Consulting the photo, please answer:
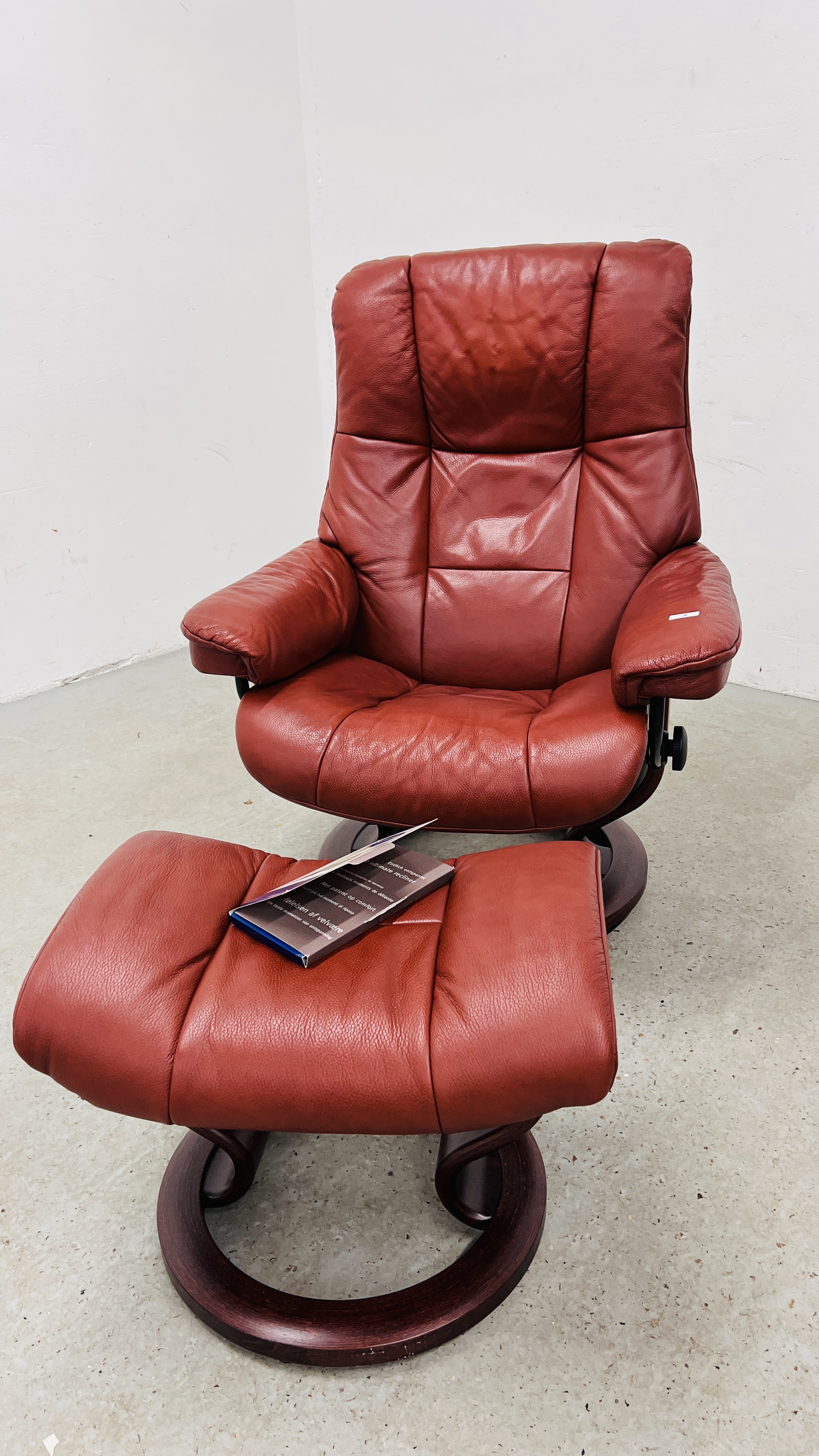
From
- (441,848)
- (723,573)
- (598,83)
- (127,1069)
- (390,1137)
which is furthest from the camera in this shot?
(598,83)

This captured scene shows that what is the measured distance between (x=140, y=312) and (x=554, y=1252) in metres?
2.72

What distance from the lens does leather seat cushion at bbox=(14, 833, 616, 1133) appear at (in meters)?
0.88

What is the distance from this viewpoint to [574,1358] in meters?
0.99

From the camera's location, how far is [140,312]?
2.80 metres

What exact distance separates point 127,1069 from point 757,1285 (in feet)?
2.48

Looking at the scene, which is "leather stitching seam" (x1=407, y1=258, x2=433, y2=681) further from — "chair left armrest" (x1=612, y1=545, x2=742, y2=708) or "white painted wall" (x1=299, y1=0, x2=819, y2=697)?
"white painted wall" (x1=299, y1=0, x2=819, y2=697)

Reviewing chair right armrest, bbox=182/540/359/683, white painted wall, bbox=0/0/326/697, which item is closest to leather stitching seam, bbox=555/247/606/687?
chair right armrest, bbox=182/540/359/683

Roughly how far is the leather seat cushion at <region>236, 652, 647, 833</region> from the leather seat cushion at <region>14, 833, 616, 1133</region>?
0.33m

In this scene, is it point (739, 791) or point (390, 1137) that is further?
point (739, 791)

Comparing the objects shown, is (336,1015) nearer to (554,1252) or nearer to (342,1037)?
(342,1037)

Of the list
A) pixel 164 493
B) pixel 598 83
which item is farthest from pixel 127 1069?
pixel 598 83

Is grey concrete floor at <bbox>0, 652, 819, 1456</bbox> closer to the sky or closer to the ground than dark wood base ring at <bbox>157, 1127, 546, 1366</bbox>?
closer to the ground

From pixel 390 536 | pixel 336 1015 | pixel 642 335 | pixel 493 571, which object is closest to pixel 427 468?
pixel 390 536

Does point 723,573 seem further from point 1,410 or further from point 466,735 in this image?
point 1,410
